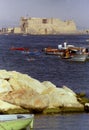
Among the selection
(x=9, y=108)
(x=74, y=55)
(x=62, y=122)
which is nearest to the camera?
(x=62, y=122)

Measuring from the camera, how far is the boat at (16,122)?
27.7 m

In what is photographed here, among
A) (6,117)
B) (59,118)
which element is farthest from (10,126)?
(59,118)

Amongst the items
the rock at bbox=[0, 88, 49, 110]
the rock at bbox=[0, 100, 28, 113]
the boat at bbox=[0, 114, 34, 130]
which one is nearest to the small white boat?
the rock at bbox=[0, 88, 49, 110]

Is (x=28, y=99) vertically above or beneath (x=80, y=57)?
above

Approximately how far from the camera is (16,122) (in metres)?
28.3

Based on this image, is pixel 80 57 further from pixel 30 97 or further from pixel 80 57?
pixel 30 97

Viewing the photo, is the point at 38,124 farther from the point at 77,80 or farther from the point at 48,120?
the point at 77,80

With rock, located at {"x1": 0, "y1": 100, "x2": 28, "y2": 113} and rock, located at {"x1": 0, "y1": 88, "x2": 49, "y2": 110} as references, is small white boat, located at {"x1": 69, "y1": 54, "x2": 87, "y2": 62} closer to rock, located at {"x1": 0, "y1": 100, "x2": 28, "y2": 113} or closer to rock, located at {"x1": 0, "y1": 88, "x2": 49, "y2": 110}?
rock, located at {"x1": 0, "y1": 88, "x2": 49, "y2": 110}

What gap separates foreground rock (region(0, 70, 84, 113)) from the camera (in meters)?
35.3

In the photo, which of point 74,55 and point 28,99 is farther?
point 74,55

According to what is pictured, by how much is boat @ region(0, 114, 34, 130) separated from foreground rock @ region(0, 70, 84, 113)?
17.6 feet

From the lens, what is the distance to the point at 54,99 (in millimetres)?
36844

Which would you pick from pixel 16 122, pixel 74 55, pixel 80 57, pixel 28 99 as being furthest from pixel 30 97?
pixel 74 55

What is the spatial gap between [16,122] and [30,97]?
7145 millimetres
